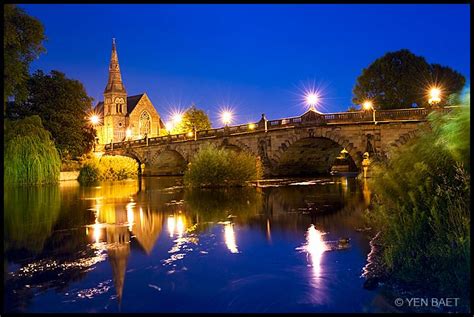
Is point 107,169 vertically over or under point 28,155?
under

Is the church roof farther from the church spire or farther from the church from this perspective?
the church spire

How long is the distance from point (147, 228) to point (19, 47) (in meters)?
16.3

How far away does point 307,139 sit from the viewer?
3912cm

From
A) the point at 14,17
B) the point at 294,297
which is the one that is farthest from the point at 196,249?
the point at 14,17

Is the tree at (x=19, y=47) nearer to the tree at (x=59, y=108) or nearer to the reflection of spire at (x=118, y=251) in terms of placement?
the reflection of spire at (x=118, y=251)

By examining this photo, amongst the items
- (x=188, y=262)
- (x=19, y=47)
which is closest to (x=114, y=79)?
(x=19, y=47)

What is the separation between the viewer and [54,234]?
11398 mm

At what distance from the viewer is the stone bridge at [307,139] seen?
33531mm

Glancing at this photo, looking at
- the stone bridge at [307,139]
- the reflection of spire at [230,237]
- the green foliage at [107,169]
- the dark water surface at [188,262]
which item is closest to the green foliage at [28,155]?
the green foliage at [107,169]

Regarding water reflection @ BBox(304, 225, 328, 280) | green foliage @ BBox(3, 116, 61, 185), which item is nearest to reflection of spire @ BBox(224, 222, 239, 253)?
water reflection @ BBox(304, 225, 328, 280)

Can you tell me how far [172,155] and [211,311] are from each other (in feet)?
175

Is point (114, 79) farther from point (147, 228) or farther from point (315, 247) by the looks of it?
point (315, 247)

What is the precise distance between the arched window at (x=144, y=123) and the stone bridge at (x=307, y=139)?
4100cm

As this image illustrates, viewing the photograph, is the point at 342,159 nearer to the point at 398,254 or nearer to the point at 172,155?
the point at 172,155
